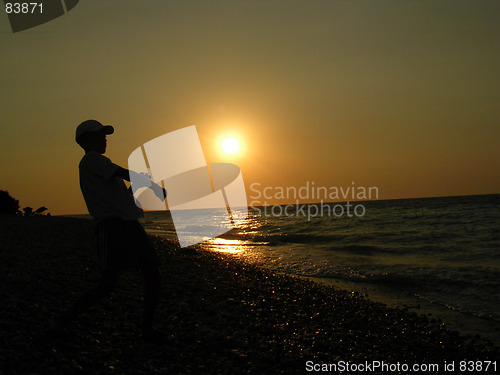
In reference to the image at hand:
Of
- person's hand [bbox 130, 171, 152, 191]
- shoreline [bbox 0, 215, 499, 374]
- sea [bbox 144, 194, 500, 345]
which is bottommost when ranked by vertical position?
sea [bbox 144, 194, 500, 345]

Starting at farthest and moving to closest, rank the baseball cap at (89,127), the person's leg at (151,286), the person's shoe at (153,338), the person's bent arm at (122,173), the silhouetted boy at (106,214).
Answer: the person's shoe at (153,338) → the person's leg at (151,286) → the baseball cap at (89,127) → the silhouetted boy at (106,214) → the person's bent arm at (122,173)

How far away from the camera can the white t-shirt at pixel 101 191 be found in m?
4.15

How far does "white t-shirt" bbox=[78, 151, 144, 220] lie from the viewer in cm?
415

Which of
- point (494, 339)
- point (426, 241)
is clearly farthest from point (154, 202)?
point (426, 241)

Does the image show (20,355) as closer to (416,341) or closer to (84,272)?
(84,272)

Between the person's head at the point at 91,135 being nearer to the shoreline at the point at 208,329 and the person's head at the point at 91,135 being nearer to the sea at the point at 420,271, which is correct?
the shoreline at the point at 208,329

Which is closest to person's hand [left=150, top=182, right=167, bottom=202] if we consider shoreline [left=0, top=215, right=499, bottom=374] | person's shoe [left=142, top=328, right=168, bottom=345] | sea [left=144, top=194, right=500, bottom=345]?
person's shoe [left=142, top=328, right=168, bottom=345]

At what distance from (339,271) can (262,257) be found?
4337 mm

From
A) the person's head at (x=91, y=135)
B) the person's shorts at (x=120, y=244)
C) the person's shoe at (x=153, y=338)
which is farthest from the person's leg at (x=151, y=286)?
the person's head at (x=91, y=135)

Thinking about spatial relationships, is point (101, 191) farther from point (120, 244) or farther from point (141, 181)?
point (120, 244)

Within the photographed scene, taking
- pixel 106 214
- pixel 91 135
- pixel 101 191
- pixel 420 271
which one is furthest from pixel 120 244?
pixel 420 271

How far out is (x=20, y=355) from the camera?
394 cm

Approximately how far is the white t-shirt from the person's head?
0.18m

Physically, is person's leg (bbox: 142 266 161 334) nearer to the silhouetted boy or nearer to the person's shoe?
the silhouetted boy
